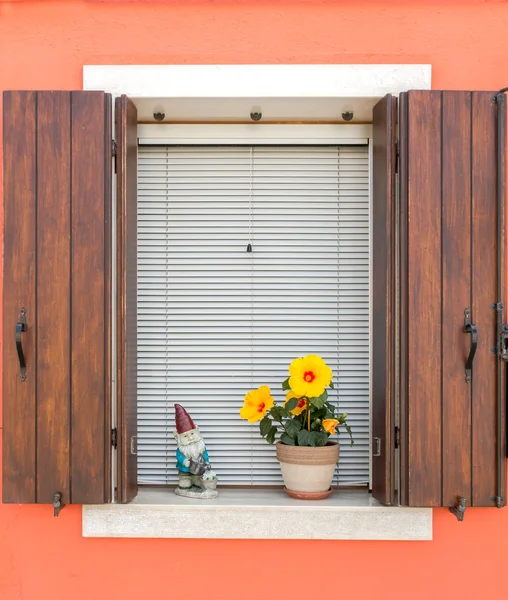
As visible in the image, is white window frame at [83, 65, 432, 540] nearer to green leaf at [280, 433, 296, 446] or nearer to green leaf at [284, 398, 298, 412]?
green leaf at [280, 433, 296, 446]

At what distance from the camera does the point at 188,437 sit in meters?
3.22

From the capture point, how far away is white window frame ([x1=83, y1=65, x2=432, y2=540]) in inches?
121

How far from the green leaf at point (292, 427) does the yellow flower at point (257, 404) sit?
101 mm

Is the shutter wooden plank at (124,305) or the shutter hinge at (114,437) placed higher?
the shutter wooden plank at (124,305)
